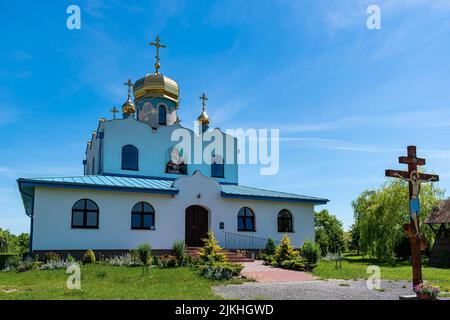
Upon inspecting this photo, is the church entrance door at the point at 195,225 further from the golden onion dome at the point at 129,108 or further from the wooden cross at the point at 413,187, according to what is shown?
the wooden cross at the point at 413,187

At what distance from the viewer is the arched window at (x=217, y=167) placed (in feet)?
81.8

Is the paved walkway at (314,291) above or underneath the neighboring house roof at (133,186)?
underneath

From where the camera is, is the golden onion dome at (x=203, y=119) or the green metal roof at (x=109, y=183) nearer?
the green metal roof at (x=109, y=183)

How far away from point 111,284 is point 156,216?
7.78m

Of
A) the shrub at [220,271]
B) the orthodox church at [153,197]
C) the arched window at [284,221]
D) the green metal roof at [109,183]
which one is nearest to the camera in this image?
the shrub at [220,271]

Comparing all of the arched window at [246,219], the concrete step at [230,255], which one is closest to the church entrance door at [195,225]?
the concrete step at [230,255]

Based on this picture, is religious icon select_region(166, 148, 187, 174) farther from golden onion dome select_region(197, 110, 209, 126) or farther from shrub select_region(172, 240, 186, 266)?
shrub select_region(172, 240, 186, 266)

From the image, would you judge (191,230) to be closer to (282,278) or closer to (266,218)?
(266,218)

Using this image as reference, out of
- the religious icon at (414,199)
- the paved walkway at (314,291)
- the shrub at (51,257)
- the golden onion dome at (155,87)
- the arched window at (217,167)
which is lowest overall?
the paved walkway at (314,291)

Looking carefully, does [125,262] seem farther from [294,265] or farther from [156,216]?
[294,265]

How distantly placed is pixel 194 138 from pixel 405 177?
15.2 m

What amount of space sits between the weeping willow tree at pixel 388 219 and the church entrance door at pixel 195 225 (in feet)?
34.4
